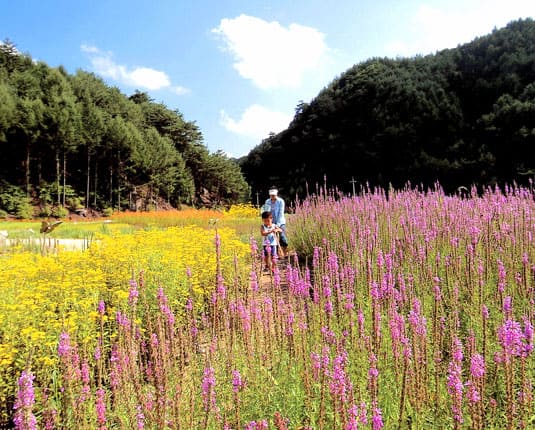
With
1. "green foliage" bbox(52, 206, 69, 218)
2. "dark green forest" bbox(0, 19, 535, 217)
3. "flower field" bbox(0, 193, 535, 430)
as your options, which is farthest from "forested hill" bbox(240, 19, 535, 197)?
"flower field" bbox(0, 193, 535, 430)

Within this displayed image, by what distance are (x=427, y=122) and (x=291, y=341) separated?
37.5 m

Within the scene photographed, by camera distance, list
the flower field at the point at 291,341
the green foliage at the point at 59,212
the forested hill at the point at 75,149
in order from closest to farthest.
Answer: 1. the flower field at the point at 291,341
2. the forested hill at the point at 75,149
3. the green foliage at the point at 59,212

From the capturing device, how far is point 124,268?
4723 mm

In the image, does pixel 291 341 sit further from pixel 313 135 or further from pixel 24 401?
pixel 313 135

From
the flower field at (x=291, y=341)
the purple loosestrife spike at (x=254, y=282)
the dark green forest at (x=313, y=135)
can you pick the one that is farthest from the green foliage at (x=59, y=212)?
the purple loosestrife spike at (x=254, y=282)

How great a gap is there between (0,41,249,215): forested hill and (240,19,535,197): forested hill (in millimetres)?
13929

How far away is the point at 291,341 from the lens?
2.35m

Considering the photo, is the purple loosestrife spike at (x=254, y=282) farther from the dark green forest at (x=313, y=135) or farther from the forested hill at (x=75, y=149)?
the forested hill at (x=75, y=149)

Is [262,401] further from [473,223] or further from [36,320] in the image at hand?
[473,223]

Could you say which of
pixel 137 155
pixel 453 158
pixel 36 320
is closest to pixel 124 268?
pixel 36 320

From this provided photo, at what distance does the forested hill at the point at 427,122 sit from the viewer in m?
29.5

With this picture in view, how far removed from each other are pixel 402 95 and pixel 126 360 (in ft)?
137

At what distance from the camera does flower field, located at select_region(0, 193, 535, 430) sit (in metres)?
1.49

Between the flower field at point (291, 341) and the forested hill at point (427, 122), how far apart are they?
926 inches
